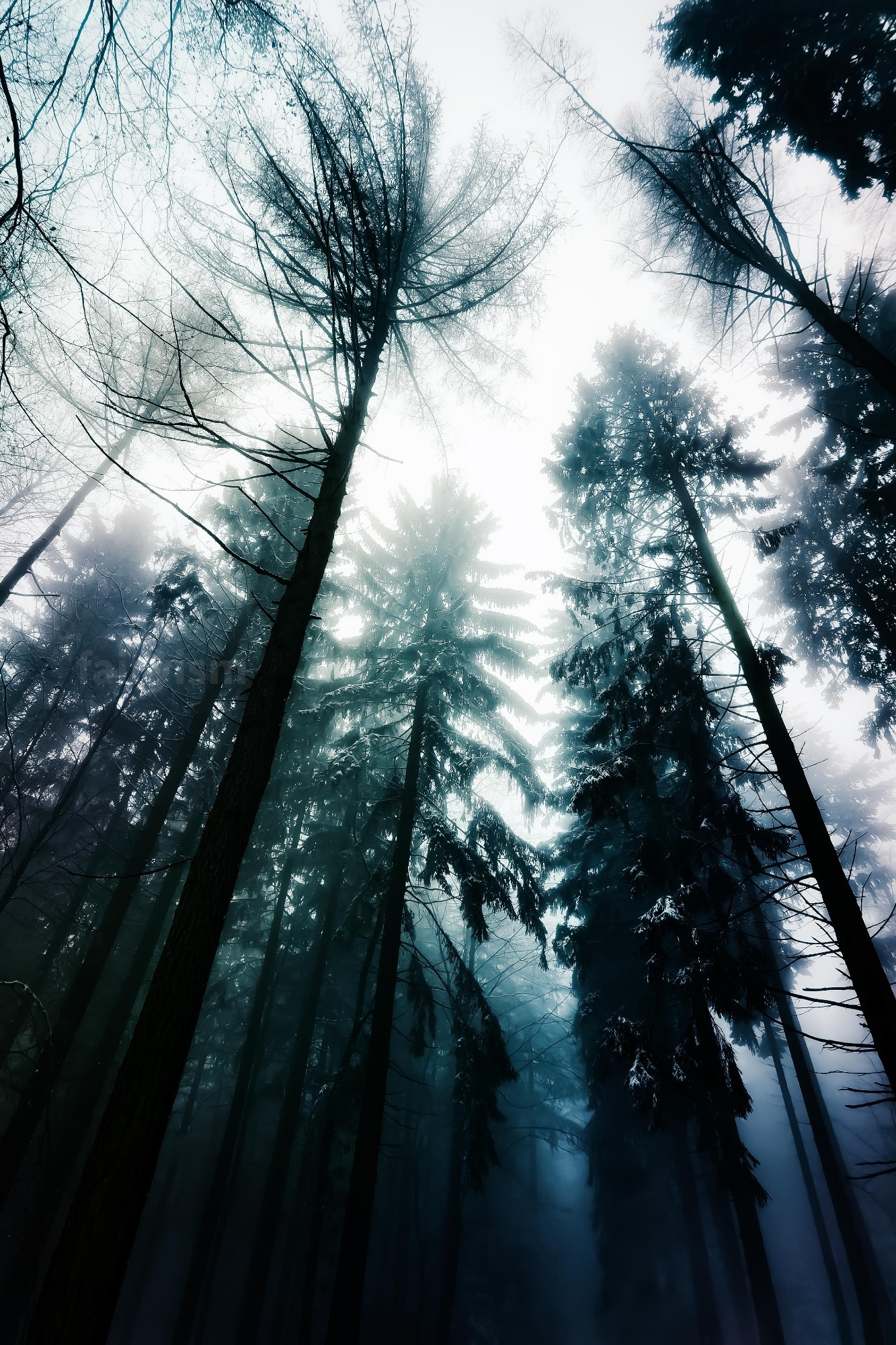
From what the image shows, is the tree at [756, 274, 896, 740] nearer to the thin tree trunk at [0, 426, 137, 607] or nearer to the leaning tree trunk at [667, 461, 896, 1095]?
the leaning tree trunk at [667, 461, 896, 1095]

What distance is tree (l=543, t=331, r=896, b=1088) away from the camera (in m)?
4.35

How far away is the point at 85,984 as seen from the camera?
835 centimetres

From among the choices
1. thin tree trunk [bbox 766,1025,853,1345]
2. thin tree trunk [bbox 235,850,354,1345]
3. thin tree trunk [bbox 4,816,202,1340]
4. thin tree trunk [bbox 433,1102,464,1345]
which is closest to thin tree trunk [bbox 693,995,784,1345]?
thin tree trunk [bbox 433,1102,464,1345]

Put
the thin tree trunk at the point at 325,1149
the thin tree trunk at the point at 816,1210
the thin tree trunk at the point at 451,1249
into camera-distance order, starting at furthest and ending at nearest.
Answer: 1. the thin tree trunk at the point at 451,1249
2. the thin tree trunk at the point at 816,1210
3. the thin tree trunk at the point at 325,1149

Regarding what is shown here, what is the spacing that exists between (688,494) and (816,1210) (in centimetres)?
2040

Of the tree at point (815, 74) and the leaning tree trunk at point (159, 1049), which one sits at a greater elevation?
the tree at point (815, 74)

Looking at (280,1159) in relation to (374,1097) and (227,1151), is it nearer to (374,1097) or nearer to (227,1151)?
(227,1151)

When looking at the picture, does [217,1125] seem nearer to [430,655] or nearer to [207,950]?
[430,655]

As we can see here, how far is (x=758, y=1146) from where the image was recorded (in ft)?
54.5

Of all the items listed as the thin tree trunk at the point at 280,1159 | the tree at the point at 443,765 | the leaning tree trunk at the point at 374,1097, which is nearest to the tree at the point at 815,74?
the tree at the point at 443,765

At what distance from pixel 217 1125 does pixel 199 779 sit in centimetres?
1468

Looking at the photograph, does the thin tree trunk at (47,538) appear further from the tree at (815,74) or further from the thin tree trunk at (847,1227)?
the thin tree trunk at (847,1227)

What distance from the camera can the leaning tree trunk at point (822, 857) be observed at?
12.7ft

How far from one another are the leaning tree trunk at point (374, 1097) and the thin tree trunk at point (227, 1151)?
237 inches
